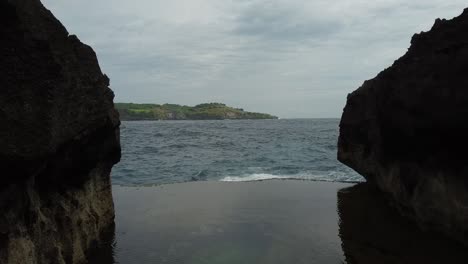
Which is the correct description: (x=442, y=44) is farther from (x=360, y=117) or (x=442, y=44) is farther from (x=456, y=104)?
(x=360, y=117)

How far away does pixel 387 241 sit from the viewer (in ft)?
45.6

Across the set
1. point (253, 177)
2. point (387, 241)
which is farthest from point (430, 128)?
point (253, 177)

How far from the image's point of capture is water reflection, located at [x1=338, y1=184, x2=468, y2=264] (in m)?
12.3

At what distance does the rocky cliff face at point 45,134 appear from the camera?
25.8 feet

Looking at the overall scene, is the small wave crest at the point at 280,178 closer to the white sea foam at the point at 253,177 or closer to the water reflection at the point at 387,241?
the white sea foam at the point at 253,177

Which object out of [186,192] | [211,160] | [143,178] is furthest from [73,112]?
[211,160]

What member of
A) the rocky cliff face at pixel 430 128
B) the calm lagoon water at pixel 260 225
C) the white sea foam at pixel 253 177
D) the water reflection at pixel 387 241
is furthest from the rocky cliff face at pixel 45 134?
the white sea foam at pixel 253 177

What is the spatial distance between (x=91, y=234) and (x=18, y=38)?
771 cm

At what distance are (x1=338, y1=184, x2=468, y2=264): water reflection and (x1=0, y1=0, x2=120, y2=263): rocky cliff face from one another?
860 centimetres

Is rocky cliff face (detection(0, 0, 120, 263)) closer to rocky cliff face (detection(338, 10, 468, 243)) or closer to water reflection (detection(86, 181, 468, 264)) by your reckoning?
water reflection (detection(86, 181, 468, 264))

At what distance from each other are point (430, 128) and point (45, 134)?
11.2 m

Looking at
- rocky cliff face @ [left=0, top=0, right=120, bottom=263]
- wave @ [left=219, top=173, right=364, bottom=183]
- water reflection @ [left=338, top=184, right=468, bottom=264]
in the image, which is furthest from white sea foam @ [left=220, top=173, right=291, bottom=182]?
rocky cliff face @ [left=0, top=0, right=120, bottom=263]

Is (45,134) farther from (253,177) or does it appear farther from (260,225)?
(253,177)

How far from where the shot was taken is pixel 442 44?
1337 centimetres
